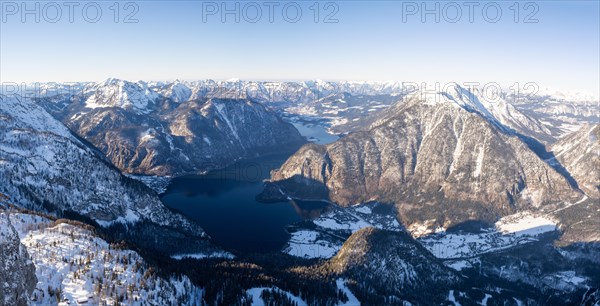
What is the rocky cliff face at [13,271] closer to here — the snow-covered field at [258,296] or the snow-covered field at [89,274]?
the snow-covered field at [89,274]

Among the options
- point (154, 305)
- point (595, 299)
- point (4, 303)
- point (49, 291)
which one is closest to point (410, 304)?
point (595, 299)

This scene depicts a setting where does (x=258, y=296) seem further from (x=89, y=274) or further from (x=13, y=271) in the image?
(x=13, y=271)

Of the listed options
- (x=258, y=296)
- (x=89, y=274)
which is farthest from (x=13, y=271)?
(x=258, y=296)

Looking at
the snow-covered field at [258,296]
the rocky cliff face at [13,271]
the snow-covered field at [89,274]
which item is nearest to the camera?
the rocky cliff face at [13,271]

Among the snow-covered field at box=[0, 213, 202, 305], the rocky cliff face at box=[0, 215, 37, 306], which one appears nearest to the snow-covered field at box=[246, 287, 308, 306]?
the snow-covered field at box=[0, 213, 202, 305]

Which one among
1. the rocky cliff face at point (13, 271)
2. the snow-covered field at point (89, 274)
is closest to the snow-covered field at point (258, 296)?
the snow-covered field at point (89, 274)
